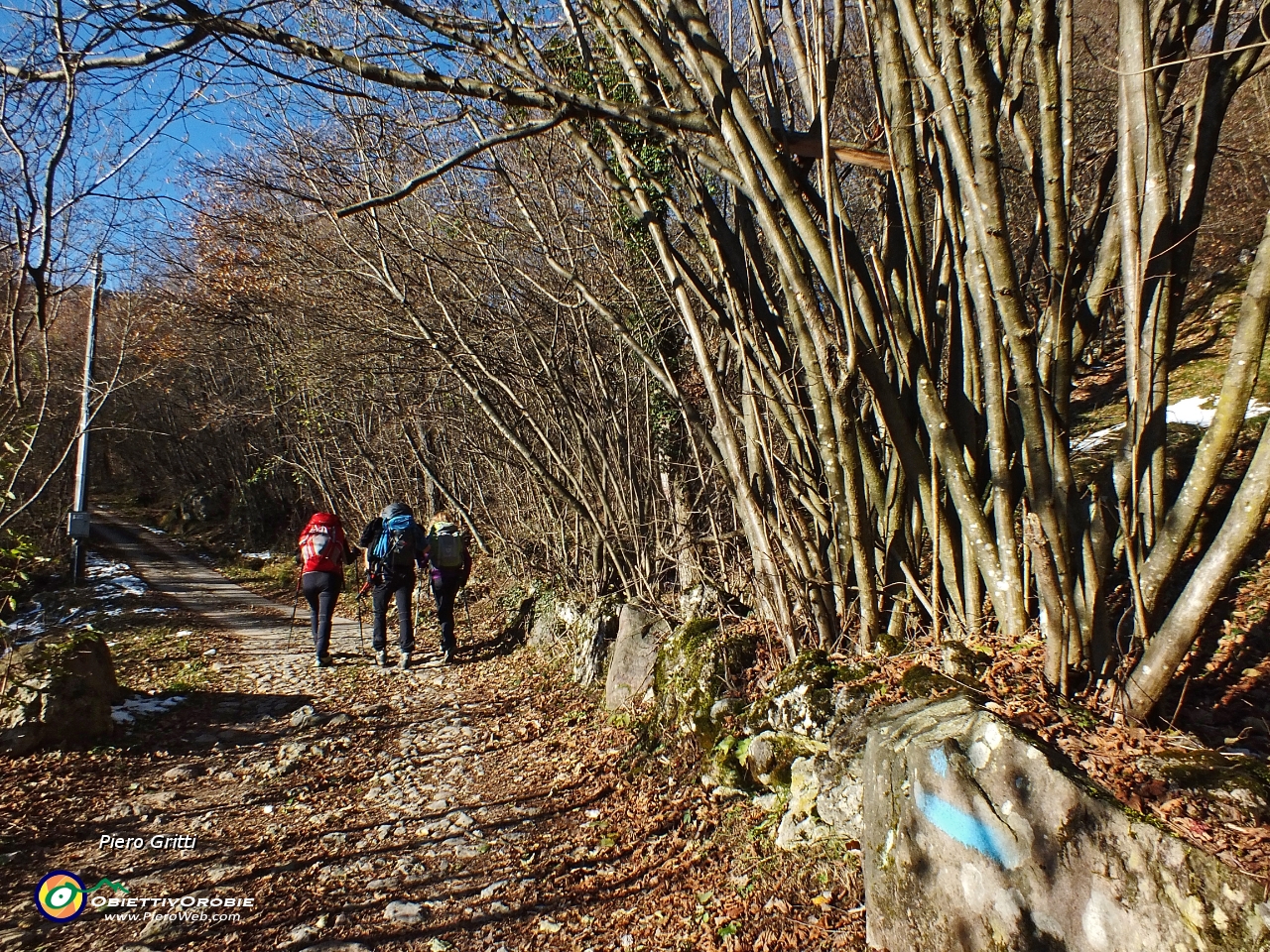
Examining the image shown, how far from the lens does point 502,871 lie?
12.6ft

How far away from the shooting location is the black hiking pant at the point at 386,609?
7766 millimetres

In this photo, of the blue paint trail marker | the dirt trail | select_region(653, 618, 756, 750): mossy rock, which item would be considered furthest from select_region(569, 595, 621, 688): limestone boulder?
the blue paint trail marker

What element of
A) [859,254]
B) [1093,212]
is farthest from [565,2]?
[1093,212]

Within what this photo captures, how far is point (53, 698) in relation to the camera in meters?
5.07

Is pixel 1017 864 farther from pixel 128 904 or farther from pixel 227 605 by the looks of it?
pixel 227 605

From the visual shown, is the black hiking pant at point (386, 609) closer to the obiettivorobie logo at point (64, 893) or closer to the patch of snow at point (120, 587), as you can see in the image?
the obiettivorobie logo at point (64, 893)

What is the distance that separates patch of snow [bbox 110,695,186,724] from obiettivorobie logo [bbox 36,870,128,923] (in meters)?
1.99

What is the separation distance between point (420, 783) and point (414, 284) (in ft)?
18.2

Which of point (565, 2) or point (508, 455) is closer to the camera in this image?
point (565, 2)

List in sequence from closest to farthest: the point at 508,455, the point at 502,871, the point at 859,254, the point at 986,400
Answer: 1. the point at 986,400
2. the point at 859,254
3. the point at 502,871
4. the point at 508,455

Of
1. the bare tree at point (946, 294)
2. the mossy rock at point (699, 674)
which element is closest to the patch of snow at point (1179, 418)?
the bare tree at point (946, 294)

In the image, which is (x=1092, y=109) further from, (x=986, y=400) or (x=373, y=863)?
(x=373, y=863)

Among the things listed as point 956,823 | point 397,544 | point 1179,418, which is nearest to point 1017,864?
point 956,823

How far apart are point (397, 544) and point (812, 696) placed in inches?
212
